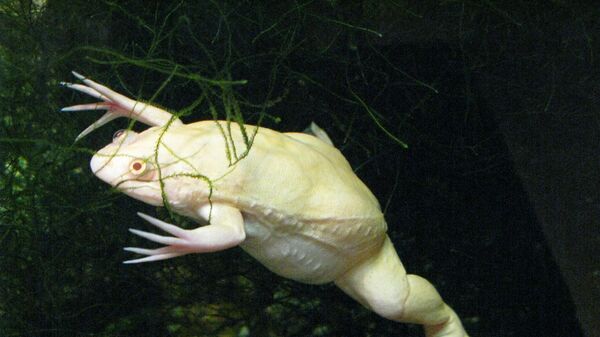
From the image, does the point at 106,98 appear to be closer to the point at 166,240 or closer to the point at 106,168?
the point at 106,168

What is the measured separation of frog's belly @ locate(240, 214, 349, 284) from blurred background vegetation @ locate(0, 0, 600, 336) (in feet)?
2.00

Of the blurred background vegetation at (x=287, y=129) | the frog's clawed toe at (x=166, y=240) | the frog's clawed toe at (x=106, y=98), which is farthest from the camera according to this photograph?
the blurred background vegetation at (x=287, y=129)

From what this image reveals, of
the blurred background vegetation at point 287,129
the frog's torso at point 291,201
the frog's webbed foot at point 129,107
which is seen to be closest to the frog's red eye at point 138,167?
the frog's torso at point 291,201

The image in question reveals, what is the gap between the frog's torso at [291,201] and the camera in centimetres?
142

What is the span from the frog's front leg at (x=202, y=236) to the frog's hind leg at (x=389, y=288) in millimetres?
451

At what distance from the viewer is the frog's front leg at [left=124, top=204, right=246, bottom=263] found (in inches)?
50.1

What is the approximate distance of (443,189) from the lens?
7.18ft

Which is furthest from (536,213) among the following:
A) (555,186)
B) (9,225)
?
(9,225)

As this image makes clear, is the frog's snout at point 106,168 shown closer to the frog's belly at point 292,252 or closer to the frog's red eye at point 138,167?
the frog's red eye at point 138,167

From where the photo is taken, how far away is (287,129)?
2.16 m

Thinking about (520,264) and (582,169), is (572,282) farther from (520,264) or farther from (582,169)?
(582,169)

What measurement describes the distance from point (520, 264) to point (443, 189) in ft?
1.30

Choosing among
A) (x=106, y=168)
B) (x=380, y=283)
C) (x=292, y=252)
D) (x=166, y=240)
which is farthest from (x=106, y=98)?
(x=380, y=283)

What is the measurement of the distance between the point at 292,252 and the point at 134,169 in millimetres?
472
